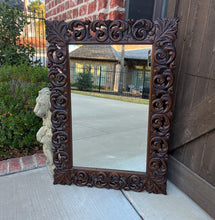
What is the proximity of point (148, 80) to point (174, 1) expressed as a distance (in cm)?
82

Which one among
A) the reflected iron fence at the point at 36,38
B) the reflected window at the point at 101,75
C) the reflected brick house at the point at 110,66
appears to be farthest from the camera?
the reflected iron fence at the point at 36,38

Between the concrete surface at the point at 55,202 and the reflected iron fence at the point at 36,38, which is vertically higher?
the reflected iron fence at the point at 36,38

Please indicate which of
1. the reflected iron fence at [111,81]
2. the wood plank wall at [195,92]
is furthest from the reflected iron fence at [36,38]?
the wood plank wall at [195,92]

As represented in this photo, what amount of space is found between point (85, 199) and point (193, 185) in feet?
3.10

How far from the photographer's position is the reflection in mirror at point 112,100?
1.54 m

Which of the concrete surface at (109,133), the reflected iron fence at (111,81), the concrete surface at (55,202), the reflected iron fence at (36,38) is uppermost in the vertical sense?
the reflected iron fence at (36,38)

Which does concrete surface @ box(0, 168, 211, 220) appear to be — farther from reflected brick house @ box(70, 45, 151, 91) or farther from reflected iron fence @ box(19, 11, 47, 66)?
reflected iron fence @ box(19, 11, 47, 66)

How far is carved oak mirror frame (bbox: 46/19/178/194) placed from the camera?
1.36 m

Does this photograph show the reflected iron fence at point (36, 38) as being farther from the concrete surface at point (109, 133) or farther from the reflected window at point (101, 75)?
the reflected window at point (101, 75)

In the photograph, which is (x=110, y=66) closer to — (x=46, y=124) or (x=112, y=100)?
(x=112, y=100)

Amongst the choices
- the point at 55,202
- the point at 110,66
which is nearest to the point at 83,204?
the point at 55,202

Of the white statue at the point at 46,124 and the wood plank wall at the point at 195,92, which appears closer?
→ the wood plank wall at the point at 195,92

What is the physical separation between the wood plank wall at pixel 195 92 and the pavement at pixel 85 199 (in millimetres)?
272

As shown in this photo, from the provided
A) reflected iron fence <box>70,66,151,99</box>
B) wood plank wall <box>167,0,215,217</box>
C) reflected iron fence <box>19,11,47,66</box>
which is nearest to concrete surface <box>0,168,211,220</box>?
wood plank wall <box>167,0,215,217</box>
